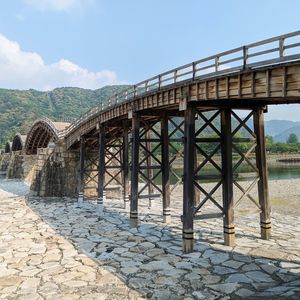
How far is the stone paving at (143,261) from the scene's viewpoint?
326 inches

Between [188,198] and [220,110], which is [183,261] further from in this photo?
[220,110]

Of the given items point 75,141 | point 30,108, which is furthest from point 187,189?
point 30,108

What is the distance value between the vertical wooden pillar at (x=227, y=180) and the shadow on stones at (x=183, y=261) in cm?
52

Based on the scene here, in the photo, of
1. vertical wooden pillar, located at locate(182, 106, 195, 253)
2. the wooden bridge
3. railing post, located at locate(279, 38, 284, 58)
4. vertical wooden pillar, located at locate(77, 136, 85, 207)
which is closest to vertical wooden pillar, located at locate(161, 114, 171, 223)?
the wooden bridge

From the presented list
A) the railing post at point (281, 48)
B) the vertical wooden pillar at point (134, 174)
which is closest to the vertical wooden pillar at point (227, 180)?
the railing post at point (281, 48)

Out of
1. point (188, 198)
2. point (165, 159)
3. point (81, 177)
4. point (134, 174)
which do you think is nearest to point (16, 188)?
point (81, 177)

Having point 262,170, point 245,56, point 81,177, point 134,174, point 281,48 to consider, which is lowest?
point 81,177

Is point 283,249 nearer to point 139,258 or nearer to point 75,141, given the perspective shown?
point 139,258

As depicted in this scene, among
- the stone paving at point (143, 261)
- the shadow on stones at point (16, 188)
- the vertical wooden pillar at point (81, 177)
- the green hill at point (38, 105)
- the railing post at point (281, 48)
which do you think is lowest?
the stone paving at point (143, 261)

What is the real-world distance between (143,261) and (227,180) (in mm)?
4068

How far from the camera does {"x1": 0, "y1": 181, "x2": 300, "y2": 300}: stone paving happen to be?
8.29m

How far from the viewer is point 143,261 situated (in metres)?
10.5

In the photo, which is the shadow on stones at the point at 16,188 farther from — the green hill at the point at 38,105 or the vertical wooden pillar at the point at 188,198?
the green hill at the point at 38,105

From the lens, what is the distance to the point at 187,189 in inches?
440
